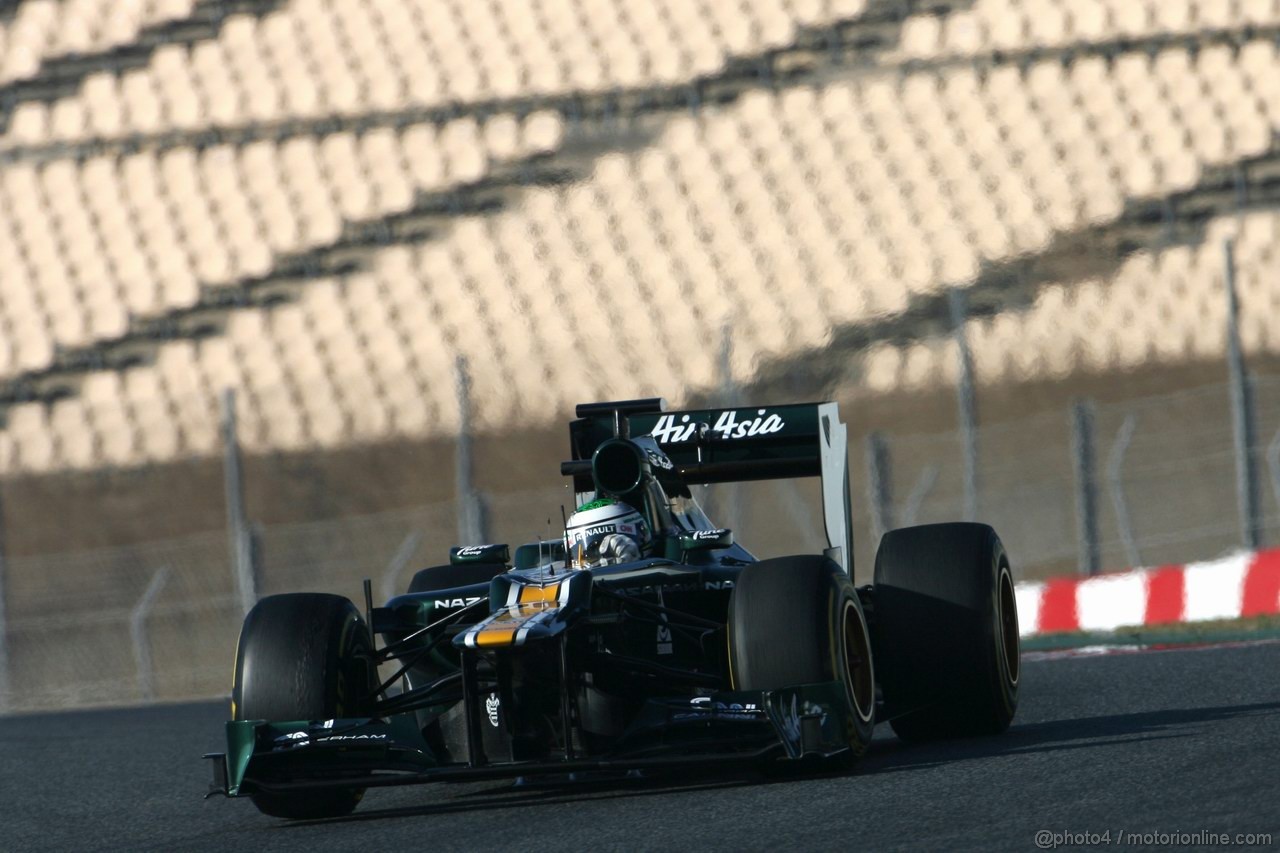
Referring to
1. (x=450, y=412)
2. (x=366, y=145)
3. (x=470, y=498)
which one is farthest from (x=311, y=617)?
(x=366, y=145)

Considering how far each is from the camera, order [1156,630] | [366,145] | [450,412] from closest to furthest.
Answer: [1156,630] → [450,412] → [366,145]

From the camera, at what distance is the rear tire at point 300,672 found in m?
6.39

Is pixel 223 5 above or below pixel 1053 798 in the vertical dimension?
above

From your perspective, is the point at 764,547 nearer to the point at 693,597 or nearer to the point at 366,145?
the point at 693,597

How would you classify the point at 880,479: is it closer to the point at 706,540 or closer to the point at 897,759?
the point at 706,540

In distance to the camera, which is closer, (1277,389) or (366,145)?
(1277,389)

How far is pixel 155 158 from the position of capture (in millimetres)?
21875

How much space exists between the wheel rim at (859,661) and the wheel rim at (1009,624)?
0.80 metres

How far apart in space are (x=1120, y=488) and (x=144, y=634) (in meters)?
6.39

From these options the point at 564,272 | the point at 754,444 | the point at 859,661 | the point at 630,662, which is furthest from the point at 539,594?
the point at 564,272

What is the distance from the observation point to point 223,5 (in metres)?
23.1

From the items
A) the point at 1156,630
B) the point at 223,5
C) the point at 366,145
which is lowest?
the point at 1156,630

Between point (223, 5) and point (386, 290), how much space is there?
4907 mm

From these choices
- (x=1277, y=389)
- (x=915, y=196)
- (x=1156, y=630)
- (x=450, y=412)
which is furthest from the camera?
(x=915, y=196)
